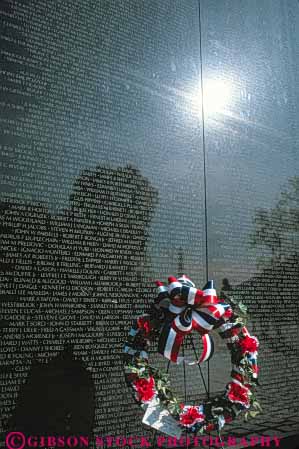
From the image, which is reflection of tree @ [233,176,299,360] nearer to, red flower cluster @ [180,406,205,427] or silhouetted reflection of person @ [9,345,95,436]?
red flower cluster @ [180,406,205,427]

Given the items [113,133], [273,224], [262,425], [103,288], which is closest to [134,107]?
[113,133]

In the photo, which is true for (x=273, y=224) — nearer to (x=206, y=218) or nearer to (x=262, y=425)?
(x=206, y=218)

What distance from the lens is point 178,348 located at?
3.69m

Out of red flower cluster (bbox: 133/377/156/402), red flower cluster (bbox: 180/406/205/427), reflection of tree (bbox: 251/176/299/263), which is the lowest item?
red flower cluster (bbox: 180/406/205/427)

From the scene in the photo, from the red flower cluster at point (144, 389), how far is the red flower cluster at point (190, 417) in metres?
0.30

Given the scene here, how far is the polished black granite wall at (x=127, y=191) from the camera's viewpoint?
3643 mm

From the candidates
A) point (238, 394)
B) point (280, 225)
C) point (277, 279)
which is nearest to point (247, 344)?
point (238, 394)

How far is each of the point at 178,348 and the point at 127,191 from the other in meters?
1.43

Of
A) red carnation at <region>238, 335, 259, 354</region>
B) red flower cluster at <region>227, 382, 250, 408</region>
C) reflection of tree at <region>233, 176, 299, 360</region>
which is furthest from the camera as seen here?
reflection of tree at <region>233, 176, 299, 360</region>

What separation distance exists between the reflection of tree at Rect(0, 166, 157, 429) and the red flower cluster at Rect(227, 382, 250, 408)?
0.88m

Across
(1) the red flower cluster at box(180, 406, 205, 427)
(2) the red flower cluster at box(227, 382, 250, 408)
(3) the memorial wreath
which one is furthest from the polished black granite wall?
(2) the red flower cluster at box(227, 382, 250, 408)

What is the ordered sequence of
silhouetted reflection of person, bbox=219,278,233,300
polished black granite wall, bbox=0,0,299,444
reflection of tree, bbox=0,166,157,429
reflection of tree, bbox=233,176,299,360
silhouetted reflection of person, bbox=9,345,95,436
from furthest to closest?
reflection of tree, bbox=233,176,299,360 → silhouetted reflection of person, bbox=219,278,233,300 → polished black granite wall, bbox=0,0,299,444 → reflection of tree, bbox=0,166,157,429 → silhouetted reflection of person, bbox=9,345,95,436

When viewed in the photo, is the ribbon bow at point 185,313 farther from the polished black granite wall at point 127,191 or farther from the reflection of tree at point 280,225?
the reflection of tree at point 280,225

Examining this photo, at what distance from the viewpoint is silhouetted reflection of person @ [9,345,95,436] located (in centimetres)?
341
